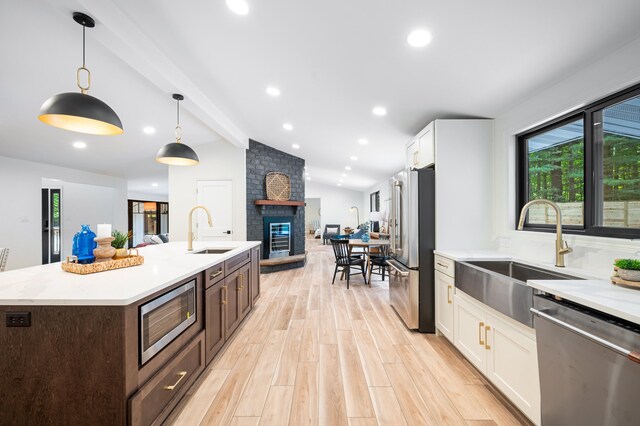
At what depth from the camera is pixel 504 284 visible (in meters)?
1.64

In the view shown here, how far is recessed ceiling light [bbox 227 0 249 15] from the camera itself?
1.80 meters

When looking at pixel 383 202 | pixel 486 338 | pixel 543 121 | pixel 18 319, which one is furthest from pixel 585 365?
→ pixel 383 202

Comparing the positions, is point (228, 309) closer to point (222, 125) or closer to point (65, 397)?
point (65, 397)

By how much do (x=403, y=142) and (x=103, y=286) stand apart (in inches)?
165

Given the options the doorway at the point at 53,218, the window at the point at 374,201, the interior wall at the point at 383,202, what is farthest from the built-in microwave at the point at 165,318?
the window at the point at 374,201

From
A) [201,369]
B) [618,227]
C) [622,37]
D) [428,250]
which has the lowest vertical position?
[201,369]

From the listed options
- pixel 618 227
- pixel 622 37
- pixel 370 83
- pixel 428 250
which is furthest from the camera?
pixel 428 250

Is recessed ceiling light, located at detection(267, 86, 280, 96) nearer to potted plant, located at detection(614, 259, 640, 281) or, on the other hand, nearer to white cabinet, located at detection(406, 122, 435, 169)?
white cabinet, located at detection(406, 122, 435, 169)

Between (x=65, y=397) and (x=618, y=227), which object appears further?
(x=618, y=227)

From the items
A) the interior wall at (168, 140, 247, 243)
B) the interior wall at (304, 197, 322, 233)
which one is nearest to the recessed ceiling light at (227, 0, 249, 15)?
the interior wall at (168, 140, 247, 243)

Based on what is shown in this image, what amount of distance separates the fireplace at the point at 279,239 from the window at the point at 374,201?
191 inches

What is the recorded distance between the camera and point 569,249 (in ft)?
5.84

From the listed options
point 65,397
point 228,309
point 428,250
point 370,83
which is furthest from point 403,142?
point 65,397

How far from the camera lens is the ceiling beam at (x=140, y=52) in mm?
1841
